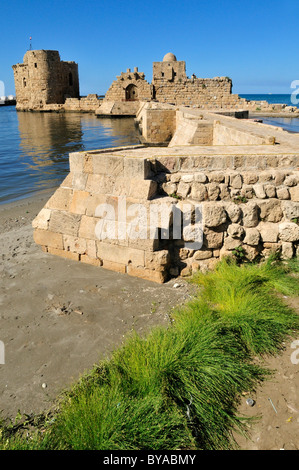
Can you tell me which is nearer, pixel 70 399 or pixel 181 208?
pixel 70 399

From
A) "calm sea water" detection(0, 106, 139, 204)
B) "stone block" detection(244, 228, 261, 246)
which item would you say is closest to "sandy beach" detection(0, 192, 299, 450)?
"stone block" detection(244, 228, 261, 246)

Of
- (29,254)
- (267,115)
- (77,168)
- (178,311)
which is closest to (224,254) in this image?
(178,311)

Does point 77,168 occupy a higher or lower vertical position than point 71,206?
higher

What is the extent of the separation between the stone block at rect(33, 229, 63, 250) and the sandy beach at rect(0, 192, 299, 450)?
20cm

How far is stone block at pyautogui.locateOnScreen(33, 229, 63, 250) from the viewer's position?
5.35m

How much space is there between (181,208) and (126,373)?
2370 mm

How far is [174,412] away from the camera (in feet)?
8.04

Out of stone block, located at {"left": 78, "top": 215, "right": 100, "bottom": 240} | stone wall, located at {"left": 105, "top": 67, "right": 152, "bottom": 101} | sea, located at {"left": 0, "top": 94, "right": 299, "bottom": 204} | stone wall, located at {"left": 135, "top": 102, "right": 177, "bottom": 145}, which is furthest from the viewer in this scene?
stone wall, located at {"left": 105, "top": 67, "right": 152, "bottom": 101}

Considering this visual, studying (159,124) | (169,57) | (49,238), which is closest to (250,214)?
(49,238)

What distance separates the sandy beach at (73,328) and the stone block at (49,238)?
0.20 meters

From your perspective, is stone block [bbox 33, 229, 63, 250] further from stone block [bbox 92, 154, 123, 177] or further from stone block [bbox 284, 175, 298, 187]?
stone block [bbox 284, 175, 298, 187]

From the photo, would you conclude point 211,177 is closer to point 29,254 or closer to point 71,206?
point 71,206

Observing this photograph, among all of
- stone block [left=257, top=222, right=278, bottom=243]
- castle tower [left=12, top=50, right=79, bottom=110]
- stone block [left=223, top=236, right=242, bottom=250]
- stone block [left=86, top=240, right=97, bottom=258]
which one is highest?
castle tower [left=12, top=50, right=79, bottom=110]
